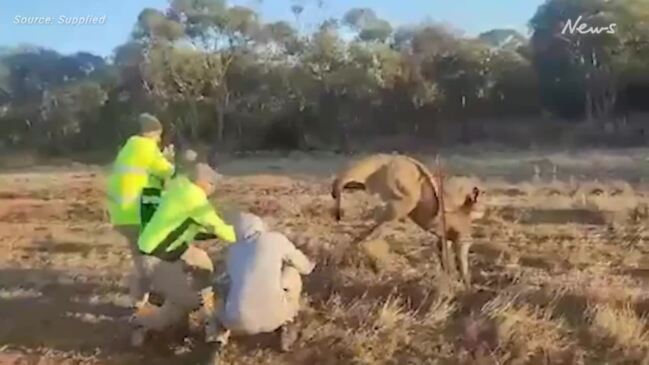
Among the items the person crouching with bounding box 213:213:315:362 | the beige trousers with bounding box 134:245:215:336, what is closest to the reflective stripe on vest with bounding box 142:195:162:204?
the beige trousers with bounding box 134:245:215:336

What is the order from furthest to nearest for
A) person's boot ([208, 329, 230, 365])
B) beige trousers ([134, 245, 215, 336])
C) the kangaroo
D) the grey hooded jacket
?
the kangaroo
beige trousers ([134, 245, 215, 336])
person's boot ([208, 329, 230, 365])
the grey hooded jacket

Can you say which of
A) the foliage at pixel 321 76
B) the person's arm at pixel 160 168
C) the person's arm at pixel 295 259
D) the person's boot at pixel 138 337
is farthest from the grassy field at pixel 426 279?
the person's arm at pixel 295 259

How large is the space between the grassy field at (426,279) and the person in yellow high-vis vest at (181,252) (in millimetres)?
126

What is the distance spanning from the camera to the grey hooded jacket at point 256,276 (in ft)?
13.7

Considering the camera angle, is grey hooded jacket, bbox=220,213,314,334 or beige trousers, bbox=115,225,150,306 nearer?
grey hooded jacket, bbox=220,213,314,334

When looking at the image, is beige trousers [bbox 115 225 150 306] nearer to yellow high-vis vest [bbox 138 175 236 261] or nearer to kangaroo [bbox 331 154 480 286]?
yellow high-vis vest [bbox 138 175 236 261]

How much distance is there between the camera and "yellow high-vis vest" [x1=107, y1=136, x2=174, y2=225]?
4.66 m

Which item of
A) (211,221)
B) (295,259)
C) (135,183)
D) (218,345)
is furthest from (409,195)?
(135,183)

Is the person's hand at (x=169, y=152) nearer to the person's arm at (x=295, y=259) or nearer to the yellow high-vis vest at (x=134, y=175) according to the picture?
the yellow high-vis vest at (x=134, y=175)

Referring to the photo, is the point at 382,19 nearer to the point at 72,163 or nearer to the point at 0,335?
the point at 72,163

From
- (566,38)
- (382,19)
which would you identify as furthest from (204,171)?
(566,38)

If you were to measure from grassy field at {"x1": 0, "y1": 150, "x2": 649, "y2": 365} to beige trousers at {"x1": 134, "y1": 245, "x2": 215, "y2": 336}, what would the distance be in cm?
11

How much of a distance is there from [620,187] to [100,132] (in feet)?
6.79

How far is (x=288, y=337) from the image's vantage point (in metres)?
4.48
